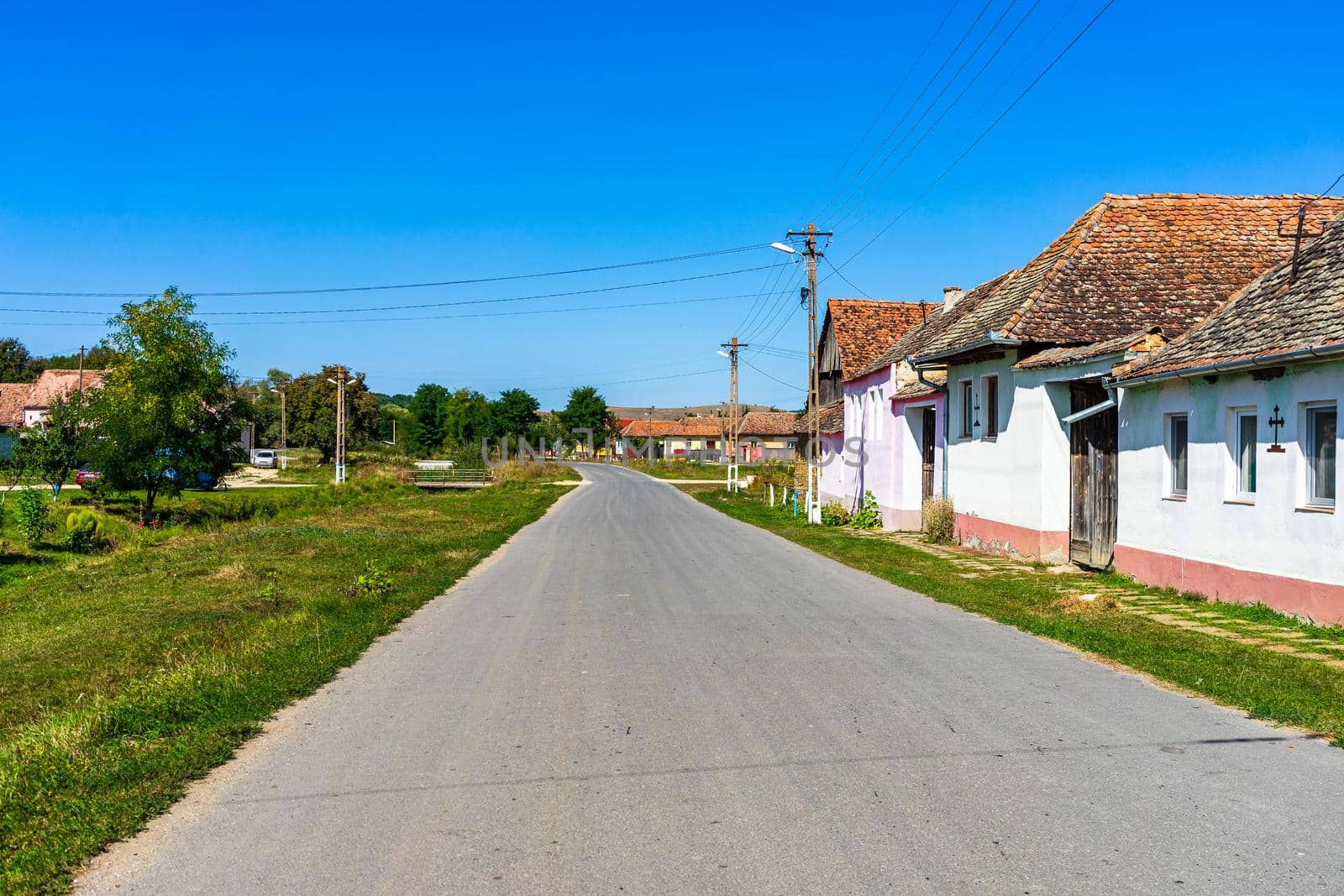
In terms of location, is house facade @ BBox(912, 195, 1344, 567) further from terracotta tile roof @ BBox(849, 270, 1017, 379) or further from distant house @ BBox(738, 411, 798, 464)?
distant house @ BBox(738, 411, 798, 464)

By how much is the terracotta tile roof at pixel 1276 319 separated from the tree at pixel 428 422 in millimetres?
95871

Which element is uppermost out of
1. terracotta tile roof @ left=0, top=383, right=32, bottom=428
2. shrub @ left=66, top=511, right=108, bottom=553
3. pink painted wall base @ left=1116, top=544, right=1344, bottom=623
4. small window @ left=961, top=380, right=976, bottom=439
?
terracotta tile roof @ left=0, top=383, right=32, bottom=428

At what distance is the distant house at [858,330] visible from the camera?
3562cm

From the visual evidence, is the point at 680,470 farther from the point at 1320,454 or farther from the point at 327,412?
the point at 1320,454

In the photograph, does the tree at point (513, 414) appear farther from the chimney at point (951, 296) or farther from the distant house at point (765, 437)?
the chimney at point (951, 296)

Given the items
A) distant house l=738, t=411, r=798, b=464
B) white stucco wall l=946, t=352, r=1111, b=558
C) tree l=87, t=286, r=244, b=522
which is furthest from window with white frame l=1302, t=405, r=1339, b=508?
distant house l=738, t=411, r=798, b=464

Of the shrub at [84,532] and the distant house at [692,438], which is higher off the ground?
the distant house at [692,438]

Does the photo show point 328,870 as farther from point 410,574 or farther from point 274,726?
point 410,574

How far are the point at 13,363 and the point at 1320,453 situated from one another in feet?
372

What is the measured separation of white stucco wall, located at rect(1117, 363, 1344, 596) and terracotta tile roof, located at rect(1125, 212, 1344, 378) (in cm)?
33

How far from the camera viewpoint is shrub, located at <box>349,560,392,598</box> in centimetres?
1320

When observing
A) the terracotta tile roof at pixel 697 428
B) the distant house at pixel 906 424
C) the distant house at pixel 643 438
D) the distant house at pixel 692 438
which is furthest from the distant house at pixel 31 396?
the terracotta tile roof at pixel 697 428

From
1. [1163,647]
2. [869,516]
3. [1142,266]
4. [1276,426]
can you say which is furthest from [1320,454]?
[869,516]

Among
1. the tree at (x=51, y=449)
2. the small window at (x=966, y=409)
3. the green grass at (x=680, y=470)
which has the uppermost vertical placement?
the small window at (x=966, y=409)
